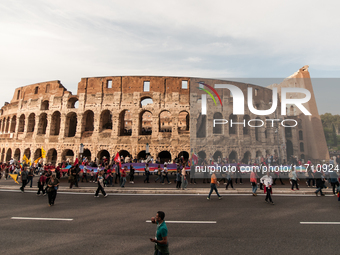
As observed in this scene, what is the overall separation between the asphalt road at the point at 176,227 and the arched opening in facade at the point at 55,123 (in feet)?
71.4

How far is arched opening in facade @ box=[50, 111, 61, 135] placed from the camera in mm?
29875

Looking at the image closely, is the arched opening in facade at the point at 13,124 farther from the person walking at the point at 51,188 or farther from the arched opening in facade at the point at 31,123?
the person walking at the point at 51,188

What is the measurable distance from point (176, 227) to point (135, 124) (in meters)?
21.7

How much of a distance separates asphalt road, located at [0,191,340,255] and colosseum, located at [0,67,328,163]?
631 inches

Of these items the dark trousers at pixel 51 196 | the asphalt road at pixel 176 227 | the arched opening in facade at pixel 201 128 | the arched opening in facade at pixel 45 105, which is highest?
the arched opening in facade at pixel 45 105

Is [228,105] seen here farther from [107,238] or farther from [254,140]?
[107,238]

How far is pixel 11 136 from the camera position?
109 ft

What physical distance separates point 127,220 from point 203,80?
2412 centimetres

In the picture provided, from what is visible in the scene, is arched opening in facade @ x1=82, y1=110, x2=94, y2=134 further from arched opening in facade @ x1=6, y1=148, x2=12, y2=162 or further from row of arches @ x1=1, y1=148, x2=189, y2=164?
arched opening in facade @ x1=6, y1=148, x2=12, y2=162

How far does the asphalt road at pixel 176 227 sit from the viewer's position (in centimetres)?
532

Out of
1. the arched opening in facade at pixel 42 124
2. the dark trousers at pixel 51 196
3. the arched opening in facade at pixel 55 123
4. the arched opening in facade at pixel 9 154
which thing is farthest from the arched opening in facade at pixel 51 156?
the dark trousers at pixel 51 196

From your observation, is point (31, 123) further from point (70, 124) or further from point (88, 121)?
point (88, 121)

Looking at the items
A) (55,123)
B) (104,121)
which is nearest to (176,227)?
(104,121)

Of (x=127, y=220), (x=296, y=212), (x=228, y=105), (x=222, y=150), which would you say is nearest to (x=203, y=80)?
(x=228, y=105)
